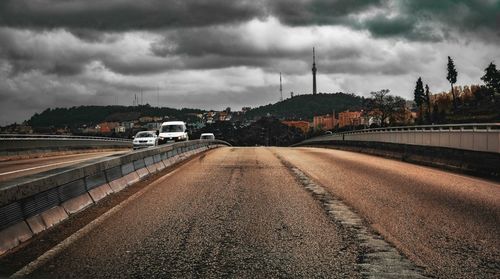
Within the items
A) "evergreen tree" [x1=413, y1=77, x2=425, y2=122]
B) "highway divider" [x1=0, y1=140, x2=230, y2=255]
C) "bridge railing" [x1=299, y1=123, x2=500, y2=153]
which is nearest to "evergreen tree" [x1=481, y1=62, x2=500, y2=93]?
"evergreen tree" [x1=413, y1=77, x2=425, y2=122]

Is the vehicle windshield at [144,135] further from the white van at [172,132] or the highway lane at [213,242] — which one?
the highway lane at [213,242]

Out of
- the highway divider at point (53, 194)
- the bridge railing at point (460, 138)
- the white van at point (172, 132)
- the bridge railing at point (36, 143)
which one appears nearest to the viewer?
the highway divider at point (53, 194)

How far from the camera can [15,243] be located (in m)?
5.71

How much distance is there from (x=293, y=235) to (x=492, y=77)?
200 meters

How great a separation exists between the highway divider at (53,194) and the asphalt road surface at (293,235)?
24.1 inches

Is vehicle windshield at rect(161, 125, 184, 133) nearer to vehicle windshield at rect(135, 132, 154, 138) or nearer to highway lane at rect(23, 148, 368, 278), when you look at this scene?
vehicle windshield at rect(135, 132, 154, 138)

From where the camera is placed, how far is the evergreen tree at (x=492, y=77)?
184625 millimetres

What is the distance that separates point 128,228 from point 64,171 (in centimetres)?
158

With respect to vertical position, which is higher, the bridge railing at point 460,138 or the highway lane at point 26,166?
the bridge railing at point 460,138

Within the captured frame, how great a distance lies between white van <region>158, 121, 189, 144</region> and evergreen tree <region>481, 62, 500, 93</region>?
173759 millimetres

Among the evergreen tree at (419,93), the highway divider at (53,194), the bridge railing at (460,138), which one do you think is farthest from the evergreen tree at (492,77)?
the highway divider at (53,194)

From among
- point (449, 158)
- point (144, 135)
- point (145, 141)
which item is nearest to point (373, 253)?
point (449, 158)

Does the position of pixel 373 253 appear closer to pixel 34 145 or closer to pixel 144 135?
pixel 34 145

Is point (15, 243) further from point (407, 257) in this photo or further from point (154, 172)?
point (154, 172)
